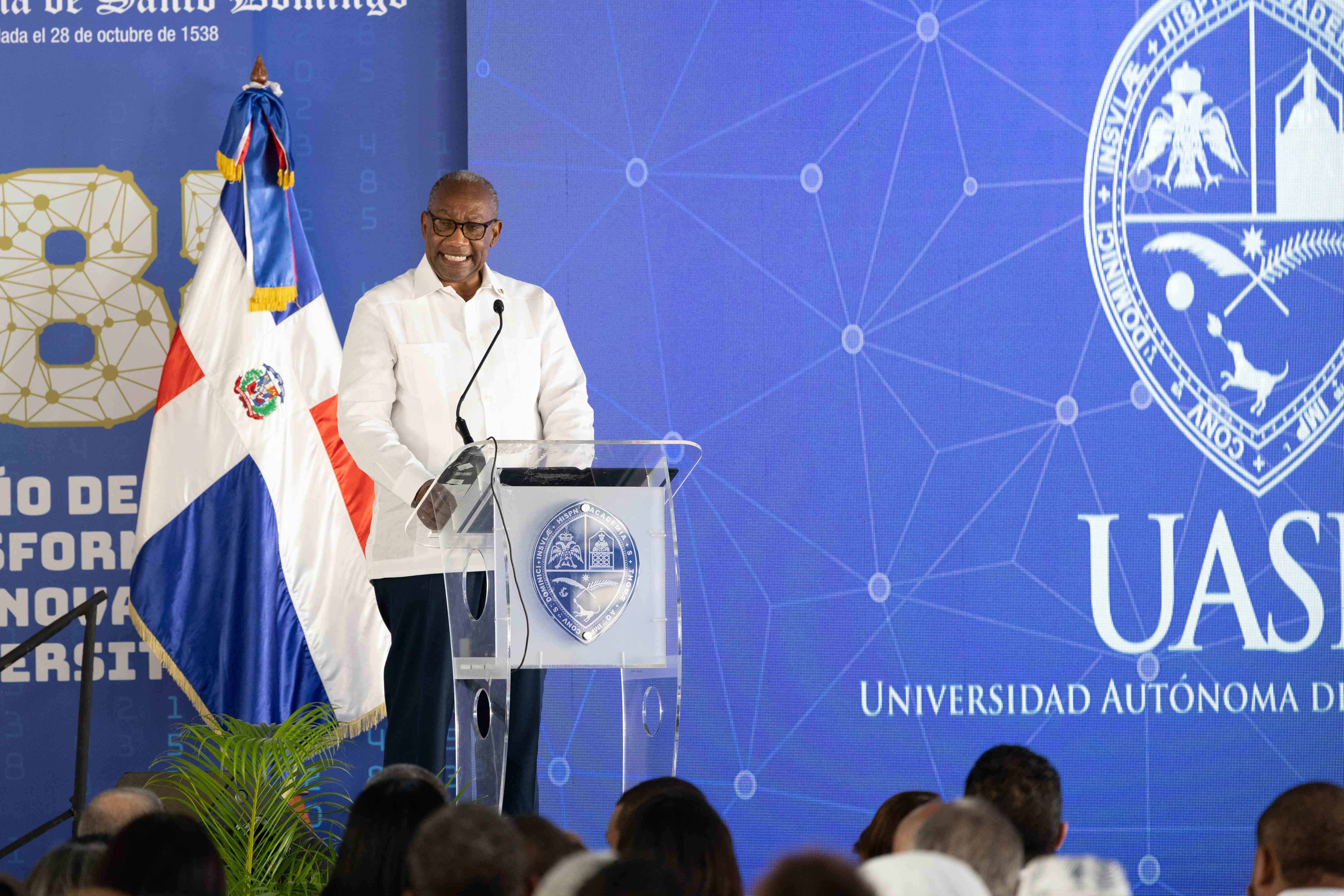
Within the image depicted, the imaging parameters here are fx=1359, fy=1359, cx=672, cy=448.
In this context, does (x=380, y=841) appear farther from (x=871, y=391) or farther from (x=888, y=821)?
(x=871, y=391)

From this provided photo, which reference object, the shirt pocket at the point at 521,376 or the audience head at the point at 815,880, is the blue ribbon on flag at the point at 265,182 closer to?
the shirt pocket at the point at 521,376

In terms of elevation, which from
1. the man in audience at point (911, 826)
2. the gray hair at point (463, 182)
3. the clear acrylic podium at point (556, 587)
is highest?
the gray hair at point (463, 182)

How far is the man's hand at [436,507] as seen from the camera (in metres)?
2.87

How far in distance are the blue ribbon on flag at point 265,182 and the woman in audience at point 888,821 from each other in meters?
2.59

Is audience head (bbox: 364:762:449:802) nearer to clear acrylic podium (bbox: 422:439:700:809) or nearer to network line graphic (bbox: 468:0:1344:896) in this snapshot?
clear acrylic podium (bbox: 422:439:700:809)

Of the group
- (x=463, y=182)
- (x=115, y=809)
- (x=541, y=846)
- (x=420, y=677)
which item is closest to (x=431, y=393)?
(x=463, y=182)

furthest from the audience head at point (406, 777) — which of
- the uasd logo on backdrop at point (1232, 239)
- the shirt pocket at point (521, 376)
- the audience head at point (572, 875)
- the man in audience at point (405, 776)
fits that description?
the uasd logo on backdrop at point (1232, 239)

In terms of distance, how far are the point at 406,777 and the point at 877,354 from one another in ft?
8.79

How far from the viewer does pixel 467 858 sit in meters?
1.66

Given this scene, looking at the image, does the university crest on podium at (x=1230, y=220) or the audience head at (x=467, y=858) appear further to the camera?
the university crest on podium at (x=1230, y=220)

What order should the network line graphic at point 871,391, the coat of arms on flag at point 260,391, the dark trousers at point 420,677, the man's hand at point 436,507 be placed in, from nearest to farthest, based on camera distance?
the man's hand at point 436,507
the dark trousers at point 420,677
the coat of arms on flag at point 260,391
the network line graphic at point 871,391

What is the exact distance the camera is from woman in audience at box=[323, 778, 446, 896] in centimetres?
190

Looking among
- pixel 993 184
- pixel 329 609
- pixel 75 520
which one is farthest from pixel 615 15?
pixel 75 520

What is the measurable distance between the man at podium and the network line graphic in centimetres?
89
